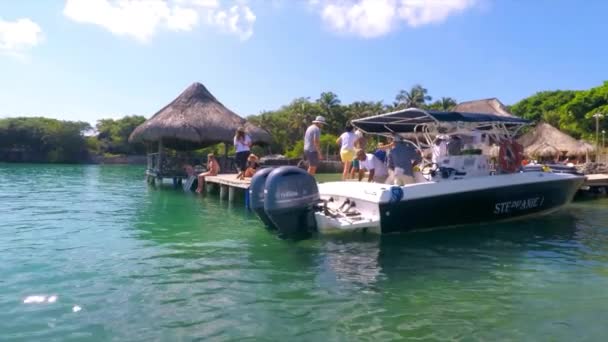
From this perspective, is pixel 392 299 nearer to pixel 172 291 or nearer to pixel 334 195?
pixel 172 291

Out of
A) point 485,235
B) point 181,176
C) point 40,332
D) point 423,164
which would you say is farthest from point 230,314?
point 181,176

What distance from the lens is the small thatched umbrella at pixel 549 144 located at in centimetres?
3262

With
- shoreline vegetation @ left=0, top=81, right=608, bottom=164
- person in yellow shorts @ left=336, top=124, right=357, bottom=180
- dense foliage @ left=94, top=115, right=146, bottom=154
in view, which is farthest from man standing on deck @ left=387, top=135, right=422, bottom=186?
dense foliage @ left=94, top=115, right=146, bottom=154

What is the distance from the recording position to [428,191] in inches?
329

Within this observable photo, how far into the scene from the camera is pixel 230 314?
187 inches

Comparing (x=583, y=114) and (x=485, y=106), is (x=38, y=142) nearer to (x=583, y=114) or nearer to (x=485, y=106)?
(x=485, y=106)

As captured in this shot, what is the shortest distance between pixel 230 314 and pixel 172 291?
101 cm

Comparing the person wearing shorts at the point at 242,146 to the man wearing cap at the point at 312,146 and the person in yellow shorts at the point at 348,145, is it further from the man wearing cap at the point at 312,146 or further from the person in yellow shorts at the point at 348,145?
the person in yellow shorts at the point at 348,145

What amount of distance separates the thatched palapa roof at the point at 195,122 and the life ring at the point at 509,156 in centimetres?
1344

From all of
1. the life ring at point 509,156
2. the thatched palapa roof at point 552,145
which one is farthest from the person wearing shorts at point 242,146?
the thatched palapa roof at point 552,145

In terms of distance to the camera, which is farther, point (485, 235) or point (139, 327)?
point (485, 235)

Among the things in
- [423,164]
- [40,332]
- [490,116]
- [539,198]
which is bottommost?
[40,332]

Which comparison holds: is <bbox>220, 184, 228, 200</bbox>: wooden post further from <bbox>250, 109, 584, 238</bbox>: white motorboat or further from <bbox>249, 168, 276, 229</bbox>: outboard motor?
<bbox>249, 168, 276, 229</bbox>: outboard motor

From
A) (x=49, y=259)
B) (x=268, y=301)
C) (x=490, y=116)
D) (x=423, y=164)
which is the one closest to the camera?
(x=268, y=301)
